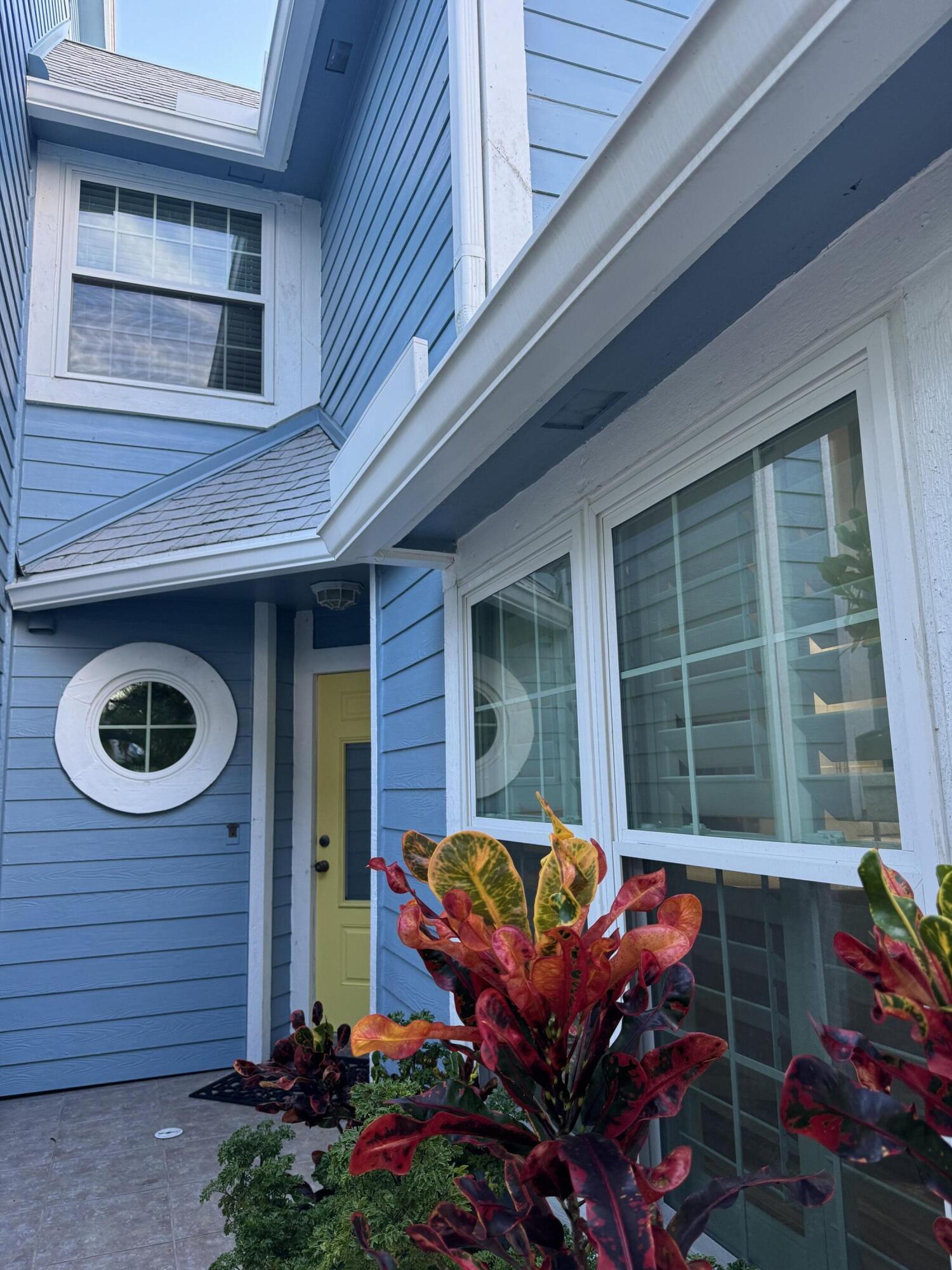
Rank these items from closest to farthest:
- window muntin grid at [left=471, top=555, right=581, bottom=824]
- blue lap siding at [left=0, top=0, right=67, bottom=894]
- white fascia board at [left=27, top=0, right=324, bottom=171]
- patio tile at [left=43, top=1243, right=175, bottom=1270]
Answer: window muntin grid at [left=471, top=555, right=581, bottom=824], patio tile at [left=43, top=1243, right=175, bottom=1270], blue lap siding at [left=0, top=0, right=67, bottom=894], white fascia board at [left=27, top=0, right=324, bottom=171]

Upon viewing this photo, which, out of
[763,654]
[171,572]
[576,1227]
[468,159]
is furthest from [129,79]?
[576,1227]


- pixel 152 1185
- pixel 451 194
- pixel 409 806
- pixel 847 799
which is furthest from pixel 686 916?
pixel 152 1185

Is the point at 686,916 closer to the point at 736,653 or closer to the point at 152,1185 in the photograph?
the point at 736,653

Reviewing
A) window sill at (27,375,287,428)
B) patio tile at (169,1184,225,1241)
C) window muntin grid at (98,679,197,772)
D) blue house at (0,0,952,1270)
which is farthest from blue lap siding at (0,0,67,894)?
patio tile at (169,1184,225,1241)

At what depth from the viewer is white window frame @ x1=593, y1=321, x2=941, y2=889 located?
106 centimetres

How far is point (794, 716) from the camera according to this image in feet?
4.22

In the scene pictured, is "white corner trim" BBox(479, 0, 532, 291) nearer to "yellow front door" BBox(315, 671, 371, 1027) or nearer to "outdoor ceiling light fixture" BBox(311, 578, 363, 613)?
"outdoor ceiling light fixture" BBox(311, 578, 363, 613)

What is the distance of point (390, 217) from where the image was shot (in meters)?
3.50

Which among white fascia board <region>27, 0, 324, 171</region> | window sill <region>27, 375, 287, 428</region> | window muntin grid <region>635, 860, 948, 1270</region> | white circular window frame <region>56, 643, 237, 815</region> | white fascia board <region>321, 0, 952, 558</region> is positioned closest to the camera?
white fascia board <region>321, 0, 952, 558</region>

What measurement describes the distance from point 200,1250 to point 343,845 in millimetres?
2077

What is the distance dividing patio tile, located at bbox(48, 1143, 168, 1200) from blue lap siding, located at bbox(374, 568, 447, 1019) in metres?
0.93

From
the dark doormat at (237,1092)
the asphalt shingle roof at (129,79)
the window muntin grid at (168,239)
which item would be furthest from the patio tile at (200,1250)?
the asphalt shingle roof at (129,79)

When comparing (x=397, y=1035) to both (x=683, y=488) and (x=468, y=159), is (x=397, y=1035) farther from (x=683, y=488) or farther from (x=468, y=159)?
(x=468, y=159)

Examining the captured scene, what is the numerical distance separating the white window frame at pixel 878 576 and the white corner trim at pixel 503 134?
4.42 ft
